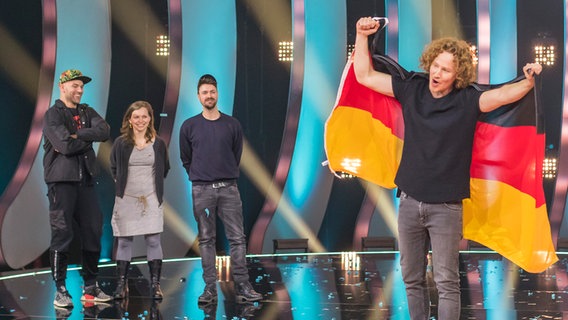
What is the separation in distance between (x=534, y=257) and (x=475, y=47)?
6.12 meters

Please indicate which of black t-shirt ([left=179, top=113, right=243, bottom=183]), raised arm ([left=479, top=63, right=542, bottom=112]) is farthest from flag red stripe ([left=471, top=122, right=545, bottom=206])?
black t-shirt ([left=179, top=113, right=243, bottom=183])

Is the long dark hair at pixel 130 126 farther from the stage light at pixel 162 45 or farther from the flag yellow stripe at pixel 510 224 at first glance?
the stage light at pixel 162 45

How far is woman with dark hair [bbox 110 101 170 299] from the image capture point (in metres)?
6.32

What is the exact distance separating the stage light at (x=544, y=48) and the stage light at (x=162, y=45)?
173 inches

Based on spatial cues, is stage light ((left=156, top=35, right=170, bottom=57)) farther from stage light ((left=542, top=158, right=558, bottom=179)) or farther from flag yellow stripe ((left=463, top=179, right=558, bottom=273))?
flag yellow stripe ((left=463, top=179, right=558, bottom=273))

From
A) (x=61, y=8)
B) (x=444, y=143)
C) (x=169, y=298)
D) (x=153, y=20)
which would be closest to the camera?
(x=444, y=143)

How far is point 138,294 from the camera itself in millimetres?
6473

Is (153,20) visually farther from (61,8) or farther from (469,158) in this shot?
(469,158)

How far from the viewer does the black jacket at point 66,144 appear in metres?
5.90

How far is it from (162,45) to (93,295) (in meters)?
3.99

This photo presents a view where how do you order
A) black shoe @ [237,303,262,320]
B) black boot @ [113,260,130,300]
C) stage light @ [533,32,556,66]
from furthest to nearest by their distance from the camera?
stage light @ [533,32,556,66] → black boot @ [113,260,130,300] → black shoe @ [237,303,262,320]

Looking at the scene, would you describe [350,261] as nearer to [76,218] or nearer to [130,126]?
[130,126]

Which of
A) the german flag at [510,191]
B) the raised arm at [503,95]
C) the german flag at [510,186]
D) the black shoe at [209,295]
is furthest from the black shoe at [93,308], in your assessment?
the raised arm at [503,95]

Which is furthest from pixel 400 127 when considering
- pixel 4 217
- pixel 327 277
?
pixel 4 217
